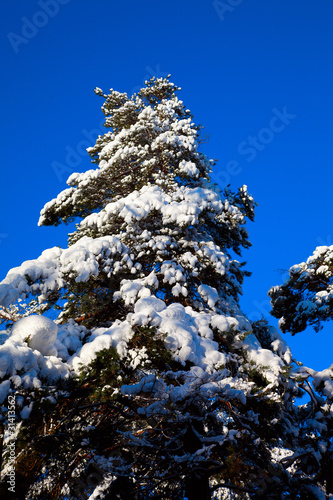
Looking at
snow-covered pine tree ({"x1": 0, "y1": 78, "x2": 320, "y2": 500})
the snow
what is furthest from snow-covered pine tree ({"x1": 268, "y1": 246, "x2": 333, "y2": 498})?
the snow

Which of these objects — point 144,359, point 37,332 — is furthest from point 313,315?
point 37,332

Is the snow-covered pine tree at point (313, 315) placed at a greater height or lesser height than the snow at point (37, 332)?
greater

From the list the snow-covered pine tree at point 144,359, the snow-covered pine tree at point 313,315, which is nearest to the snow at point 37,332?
the snow-covered pine tree at point 144,359

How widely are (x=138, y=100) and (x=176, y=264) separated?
28.3 ft

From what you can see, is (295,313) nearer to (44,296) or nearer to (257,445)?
(257,445)

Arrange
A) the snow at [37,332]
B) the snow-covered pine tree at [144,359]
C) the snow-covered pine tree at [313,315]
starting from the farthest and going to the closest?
the snow-covered pine tree at [313,315] < the snow at [37,332] < the snow-covered pine tree at [144,359]

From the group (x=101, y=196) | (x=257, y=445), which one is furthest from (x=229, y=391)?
(x=101, y=196)

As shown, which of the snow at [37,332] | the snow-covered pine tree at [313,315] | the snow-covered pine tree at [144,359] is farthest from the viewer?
the snow-covered pine tree at [313,315]

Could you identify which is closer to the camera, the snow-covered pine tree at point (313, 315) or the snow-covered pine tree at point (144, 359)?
the snow-covered pine tree at point (144, 359)

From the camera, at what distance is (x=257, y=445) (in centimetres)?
536

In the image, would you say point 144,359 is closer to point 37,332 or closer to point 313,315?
point 37,332

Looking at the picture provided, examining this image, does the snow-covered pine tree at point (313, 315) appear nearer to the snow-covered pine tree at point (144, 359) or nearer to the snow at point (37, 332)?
the snow-covered pine tree at point (144, 359)

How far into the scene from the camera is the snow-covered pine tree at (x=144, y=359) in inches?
181

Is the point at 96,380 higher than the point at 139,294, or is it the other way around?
the point at 139,294
